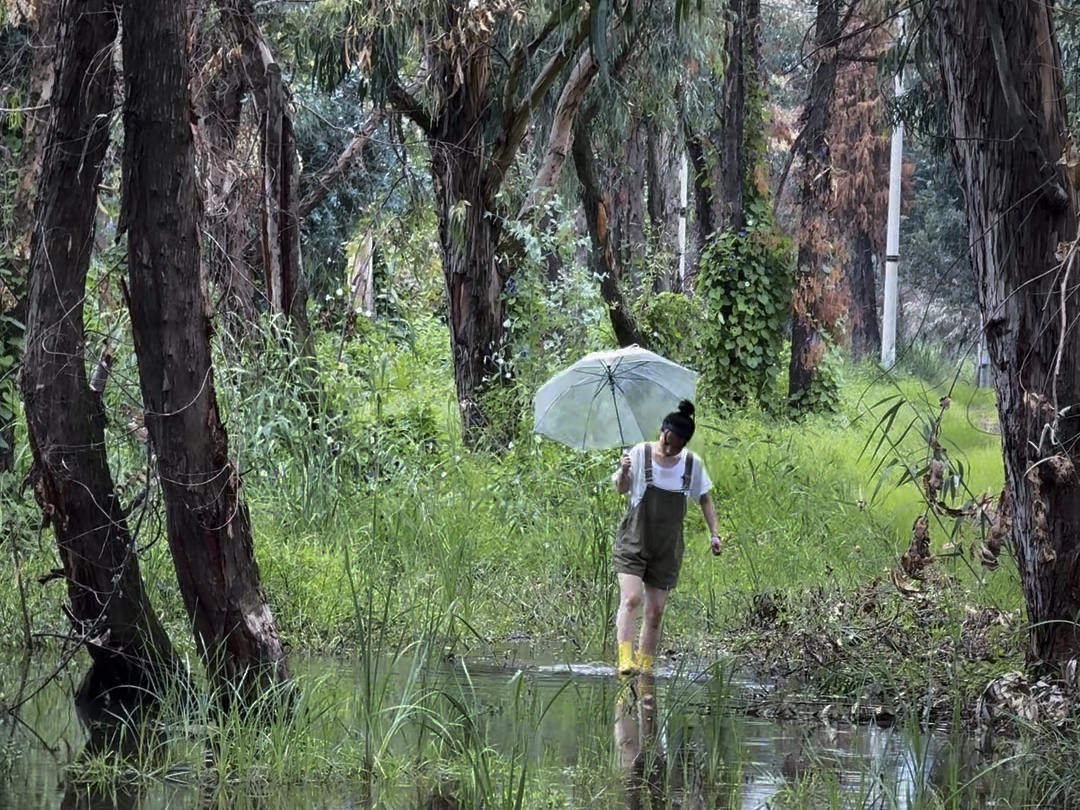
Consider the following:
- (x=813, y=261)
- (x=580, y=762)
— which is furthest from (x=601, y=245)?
(x=580, y=762)

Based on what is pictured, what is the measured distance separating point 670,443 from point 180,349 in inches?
139

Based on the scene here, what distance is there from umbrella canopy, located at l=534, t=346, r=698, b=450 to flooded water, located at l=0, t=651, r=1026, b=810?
2.41m

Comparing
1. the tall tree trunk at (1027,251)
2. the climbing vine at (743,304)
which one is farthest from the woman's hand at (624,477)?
the climbing vine at (743,304)

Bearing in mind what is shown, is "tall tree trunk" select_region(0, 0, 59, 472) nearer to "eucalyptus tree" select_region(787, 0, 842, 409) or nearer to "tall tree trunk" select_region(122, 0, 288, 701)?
"tall tree trunk" select_region(122, 0, 288, 701)

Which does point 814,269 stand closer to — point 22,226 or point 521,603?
point 521,603

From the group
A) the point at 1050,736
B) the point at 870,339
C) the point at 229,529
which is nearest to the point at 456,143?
the point at 229,529

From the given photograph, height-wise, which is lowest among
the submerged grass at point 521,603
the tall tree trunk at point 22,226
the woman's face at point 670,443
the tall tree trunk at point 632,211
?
the submerged grass at point 521,603

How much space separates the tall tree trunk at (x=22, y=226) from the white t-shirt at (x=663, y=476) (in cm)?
424

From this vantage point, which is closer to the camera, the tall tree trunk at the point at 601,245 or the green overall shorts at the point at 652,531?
the green overall shorts at the point at 652,531

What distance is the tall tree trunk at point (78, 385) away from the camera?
7.81 meters

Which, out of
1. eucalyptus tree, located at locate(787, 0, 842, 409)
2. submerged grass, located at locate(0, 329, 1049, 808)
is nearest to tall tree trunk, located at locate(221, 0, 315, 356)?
submerged grass, located at locate(0, 329, 1049, 808)

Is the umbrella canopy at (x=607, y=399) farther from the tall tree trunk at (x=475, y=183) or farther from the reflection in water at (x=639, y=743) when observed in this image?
the tall tree trunk at (x=475, y=183)

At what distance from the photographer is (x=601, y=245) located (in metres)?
19.5

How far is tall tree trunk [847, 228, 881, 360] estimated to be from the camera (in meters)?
46.8
